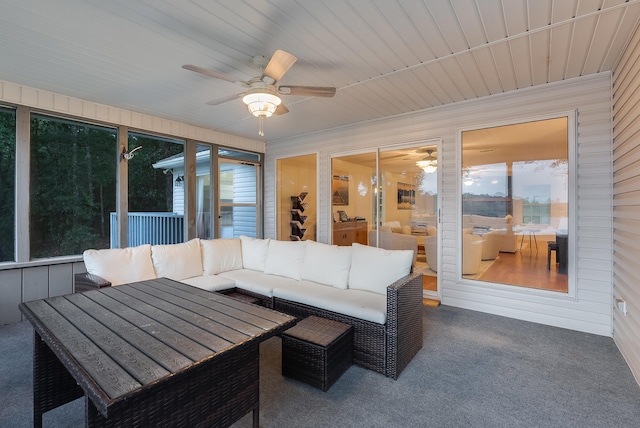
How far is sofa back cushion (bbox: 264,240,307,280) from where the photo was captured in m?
3.67

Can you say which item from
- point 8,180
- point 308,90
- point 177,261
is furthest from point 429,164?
point 8,180

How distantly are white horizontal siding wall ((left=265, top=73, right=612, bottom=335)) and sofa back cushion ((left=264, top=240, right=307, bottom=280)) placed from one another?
6.65ft

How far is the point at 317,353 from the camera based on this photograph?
219 centimetres

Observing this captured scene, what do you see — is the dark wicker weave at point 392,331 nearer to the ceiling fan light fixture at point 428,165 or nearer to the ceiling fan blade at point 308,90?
the ceiling fan blade at point 308,90

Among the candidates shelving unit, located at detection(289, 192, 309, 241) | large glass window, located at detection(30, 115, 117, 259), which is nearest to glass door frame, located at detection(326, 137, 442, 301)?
shelving unit, located at detection(289, 192, 309, 241)

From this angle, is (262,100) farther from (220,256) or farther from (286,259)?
(220,256)

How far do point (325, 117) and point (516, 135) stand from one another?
2.66 meters

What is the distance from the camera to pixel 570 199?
333cm

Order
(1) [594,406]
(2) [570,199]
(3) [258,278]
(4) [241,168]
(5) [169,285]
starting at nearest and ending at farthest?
(1) [594,406]
(5) [169,285]
(2) [570,199]
(3) [258,278]
(4) [241,168]

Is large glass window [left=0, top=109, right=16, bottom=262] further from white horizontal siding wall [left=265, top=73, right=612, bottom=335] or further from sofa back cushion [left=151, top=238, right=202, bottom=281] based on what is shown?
white horizontal siding wall [left=265, top=73, right=612, bottom=335]

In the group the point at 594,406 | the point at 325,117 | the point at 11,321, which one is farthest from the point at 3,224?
the point at 594,406

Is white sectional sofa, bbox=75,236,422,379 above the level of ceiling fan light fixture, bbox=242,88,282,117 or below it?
below

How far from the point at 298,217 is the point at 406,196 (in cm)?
249

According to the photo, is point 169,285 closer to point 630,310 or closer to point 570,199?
point 630,310
